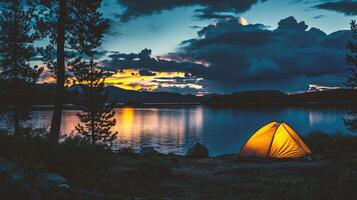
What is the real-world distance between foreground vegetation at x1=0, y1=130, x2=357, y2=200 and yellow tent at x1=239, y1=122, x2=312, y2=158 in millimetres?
2085

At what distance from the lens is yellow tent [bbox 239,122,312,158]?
19172 mm

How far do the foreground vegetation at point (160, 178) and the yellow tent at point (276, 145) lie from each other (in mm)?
2085

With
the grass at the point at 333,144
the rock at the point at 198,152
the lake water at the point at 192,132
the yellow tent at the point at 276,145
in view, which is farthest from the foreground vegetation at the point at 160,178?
the lake water at the point at 192,132

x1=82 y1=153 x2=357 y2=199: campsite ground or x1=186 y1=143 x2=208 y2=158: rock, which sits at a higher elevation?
x1=82 y1=153 x2=357 y2=199: campsite ground

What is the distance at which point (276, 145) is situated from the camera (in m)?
19.5

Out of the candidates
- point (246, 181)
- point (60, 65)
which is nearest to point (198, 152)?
point (60, 65)

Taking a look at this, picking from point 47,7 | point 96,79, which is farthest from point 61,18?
point 96,79

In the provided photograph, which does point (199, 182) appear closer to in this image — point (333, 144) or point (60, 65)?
point (60, 65)

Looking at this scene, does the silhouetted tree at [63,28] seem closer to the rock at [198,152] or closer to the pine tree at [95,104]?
the rock at [198,152]

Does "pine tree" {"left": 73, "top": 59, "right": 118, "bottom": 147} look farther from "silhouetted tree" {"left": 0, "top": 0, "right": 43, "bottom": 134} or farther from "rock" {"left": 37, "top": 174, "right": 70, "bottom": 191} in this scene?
"rock" {"left": 37, "top": 174, "right": 70, "bottom": 191}

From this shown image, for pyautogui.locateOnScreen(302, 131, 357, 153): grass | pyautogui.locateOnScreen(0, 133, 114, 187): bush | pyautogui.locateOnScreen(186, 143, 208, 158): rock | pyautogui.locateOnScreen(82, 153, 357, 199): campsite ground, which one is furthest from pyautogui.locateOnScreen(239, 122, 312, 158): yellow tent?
pyautogui.locateOnScreen(0, 133, 114, 187): bush

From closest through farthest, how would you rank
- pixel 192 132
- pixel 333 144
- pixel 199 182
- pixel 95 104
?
pixel 199 182 → pixel 333 144 → pixel 95 104 → pixel 192 132

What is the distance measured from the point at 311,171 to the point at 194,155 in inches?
442

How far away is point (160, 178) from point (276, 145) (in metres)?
7.76
